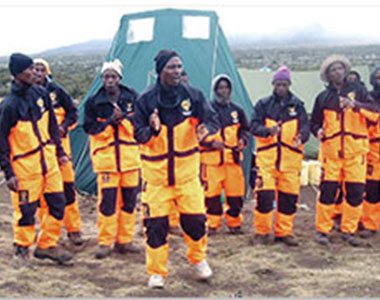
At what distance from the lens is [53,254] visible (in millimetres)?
5891

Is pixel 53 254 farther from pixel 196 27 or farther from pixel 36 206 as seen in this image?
pixel 196 27

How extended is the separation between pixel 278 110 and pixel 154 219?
6.66 feet

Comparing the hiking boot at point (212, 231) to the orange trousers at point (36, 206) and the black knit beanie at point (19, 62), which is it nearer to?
the orange trousers at point (36, 206)

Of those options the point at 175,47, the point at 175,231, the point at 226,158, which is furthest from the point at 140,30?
the point at 175,231

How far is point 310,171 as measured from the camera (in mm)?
10555

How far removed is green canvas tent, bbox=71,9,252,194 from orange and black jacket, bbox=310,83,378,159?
9.28 feet

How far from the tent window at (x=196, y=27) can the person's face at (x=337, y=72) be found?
334cm

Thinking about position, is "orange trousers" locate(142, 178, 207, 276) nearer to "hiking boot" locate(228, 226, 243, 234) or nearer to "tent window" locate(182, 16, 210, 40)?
"hiking boot" locate(228, 226, 243, 234)

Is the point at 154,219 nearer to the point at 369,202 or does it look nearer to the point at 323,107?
the point at 323,107

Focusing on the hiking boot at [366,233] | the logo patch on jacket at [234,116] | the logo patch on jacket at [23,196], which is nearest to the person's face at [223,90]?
the logo patch on jacket at [234,116]

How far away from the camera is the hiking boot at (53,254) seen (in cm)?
586

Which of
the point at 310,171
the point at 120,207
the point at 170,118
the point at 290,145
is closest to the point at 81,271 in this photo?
the point at 120,207

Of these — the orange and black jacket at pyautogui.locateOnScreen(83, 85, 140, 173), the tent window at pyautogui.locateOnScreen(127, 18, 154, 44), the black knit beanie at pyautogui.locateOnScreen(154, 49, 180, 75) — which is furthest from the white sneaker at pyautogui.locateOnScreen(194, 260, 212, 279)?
the tent window at pyautogui.locateOnScreen(127, 18, 154, 44)

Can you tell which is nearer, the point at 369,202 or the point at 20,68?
the point at 20,68
